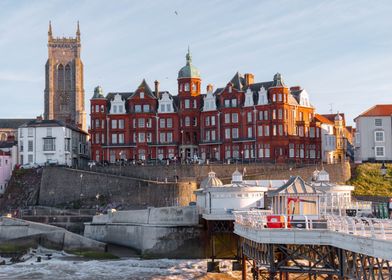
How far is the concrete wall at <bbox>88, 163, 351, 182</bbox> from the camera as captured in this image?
87188 mm

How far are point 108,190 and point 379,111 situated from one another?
130 ft

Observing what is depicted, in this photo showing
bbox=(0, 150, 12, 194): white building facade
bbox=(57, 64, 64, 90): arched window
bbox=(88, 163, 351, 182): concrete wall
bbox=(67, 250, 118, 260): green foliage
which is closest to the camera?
bbox=(67, 250, 118, 260): green foliage

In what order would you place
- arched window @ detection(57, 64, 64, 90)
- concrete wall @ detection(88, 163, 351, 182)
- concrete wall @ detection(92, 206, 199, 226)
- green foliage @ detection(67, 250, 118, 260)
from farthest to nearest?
arched window @ detection(57, 64, 64, 90)
concrete wall @ detection(88, 163, 351, 182)
green foliage @ detection(67, 250, 118, 260)
concrete wall @ detection(92, 206, 199, 226)

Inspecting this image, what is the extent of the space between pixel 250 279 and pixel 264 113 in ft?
161

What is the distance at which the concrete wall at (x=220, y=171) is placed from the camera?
286ft

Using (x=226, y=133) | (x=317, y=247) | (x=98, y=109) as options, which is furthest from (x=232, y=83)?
(x=317, y=247)

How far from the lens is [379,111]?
313ft

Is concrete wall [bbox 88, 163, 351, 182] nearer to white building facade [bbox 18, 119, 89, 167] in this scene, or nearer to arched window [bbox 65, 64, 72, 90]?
white building facade [bbox 18, 119, 89, 167]

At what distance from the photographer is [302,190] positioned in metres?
42.7

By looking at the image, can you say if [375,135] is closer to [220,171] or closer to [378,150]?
[378,150]

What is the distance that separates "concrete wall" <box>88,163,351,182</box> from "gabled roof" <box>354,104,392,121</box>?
32.7ft

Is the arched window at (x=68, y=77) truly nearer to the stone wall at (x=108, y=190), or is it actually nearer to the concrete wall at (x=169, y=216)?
A: the stone wall at (x=108, y=190)

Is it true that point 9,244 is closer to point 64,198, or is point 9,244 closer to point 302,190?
point 64,198

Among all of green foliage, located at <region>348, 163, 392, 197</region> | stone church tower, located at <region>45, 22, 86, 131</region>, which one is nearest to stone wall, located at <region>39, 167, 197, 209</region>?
green foliage, located at <region>348, 163, 392, 197</region>
